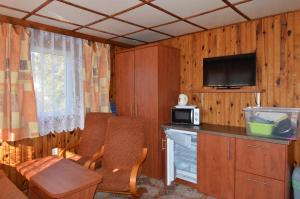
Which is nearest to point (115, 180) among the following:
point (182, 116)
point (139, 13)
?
point (182, 116)

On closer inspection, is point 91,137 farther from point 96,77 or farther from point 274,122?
point 274,122

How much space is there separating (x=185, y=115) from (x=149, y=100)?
0.60 metres

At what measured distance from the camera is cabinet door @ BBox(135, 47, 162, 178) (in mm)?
3242

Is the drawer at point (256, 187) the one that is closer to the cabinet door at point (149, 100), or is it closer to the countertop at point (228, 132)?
the countertop at point (228, 132)

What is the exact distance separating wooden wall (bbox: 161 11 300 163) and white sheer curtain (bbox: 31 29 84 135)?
174 cm

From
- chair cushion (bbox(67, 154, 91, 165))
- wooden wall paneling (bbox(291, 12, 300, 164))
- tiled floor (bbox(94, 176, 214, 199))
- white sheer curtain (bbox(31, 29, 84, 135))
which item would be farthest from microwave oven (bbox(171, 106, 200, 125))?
white sheer curtain (bbox(31, 29, 84, 135))

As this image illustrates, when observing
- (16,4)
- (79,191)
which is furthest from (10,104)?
(79,191)

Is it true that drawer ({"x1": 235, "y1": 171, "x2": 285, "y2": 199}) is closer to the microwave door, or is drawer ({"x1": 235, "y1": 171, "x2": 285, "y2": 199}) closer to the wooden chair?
the microwave door

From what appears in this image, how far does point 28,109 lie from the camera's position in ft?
9.39

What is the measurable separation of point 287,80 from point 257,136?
88 centimetres

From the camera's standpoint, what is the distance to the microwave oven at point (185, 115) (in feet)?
10.2

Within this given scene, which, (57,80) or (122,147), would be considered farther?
(57,80)

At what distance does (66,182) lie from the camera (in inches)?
72.3

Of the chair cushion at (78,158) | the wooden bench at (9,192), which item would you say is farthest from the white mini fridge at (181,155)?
the wooden bench at (9,192)
